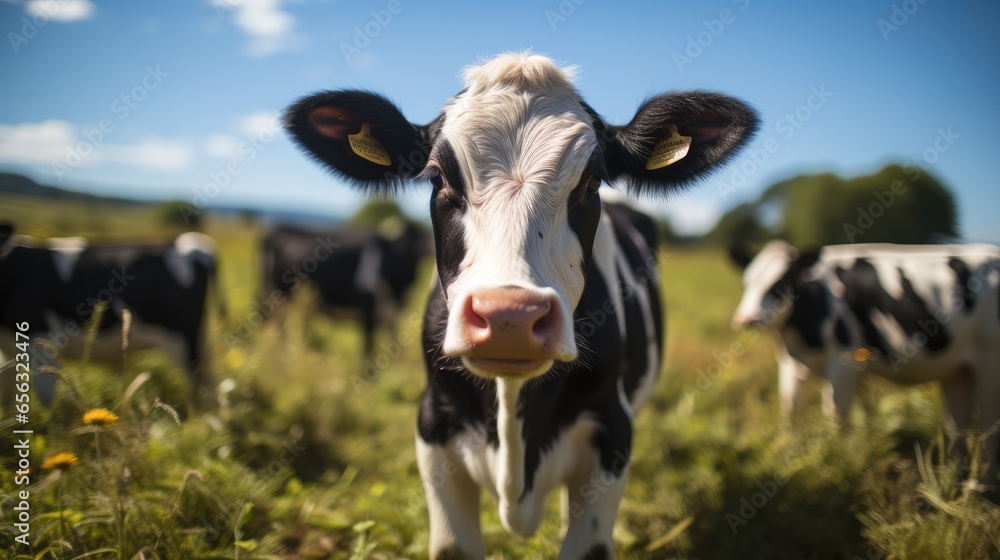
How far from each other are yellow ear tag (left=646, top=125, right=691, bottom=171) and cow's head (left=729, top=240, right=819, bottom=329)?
10.2 feet

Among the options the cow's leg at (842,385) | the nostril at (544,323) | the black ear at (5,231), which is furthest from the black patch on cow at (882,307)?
the black ear at (5,231)

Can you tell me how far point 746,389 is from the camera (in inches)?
244

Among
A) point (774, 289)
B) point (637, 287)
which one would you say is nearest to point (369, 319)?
point (774, 289)

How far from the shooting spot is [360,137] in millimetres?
2639

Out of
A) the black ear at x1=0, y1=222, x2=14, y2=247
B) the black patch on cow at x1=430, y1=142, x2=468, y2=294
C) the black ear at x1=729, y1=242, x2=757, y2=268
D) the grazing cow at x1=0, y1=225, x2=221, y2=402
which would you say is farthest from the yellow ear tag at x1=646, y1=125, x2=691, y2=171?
the black ear at x1=0, y1=222, x2=14, y2=247

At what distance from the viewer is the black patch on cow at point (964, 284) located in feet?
15.3

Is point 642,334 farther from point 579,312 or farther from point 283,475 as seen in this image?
point 283,475

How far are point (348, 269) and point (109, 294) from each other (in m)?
5.03

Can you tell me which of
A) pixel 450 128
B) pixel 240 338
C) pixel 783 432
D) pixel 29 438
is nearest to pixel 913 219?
pixel 783 432

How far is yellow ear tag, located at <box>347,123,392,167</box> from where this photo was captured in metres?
2.62

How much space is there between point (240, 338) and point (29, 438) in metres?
2.91

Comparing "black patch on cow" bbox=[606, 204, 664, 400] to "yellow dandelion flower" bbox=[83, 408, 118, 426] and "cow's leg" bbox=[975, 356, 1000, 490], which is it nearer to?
"yellow dandelion flower" bbox=[83, 408, 118, 426]

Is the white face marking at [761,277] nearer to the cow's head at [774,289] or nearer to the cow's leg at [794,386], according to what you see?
the cow's head at [774,289]

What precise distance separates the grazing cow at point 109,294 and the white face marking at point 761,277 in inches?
182
